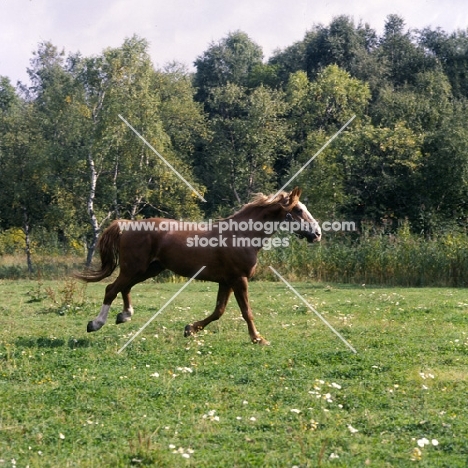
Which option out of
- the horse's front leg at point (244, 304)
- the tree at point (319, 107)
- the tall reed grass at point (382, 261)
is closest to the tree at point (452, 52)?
the tree at point (319, 107)

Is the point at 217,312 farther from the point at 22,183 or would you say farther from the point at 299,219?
the point at 22,183

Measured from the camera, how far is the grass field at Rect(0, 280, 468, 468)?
521 cm

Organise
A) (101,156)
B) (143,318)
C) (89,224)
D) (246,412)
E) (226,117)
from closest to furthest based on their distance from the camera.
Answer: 1. (246,412)
2. (143,318)
3. (101,156)
4. (89,224)
5. (226,117)

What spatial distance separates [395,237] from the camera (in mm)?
23656

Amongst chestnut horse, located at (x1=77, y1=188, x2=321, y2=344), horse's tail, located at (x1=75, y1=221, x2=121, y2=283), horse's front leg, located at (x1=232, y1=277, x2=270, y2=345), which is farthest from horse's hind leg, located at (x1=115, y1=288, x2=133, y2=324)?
horse's front leg, located at (x1=232, y1=277, x2=270, y2=345)

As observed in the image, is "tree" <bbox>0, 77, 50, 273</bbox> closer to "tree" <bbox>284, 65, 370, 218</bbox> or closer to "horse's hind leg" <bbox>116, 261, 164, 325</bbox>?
"tree" <bbox>284, 65, 370, 218</bbox>

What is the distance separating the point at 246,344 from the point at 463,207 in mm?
28627

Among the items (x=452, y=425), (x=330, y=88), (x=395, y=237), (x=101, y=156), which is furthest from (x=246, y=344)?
(x=330, y=88)

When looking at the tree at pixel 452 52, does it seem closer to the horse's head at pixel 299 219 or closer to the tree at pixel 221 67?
the tree at pixel 221 67

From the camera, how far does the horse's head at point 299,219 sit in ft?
33.0

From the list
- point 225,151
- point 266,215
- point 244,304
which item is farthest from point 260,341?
point 225,151

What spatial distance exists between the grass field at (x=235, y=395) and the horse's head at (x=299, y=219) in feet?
5.31

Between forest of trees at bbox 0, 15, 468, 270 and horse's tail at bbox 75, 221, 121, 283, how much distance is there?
17.3 m

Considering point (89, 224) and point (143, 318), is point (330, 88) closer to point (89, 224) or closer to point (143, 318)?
point (89, 224)
